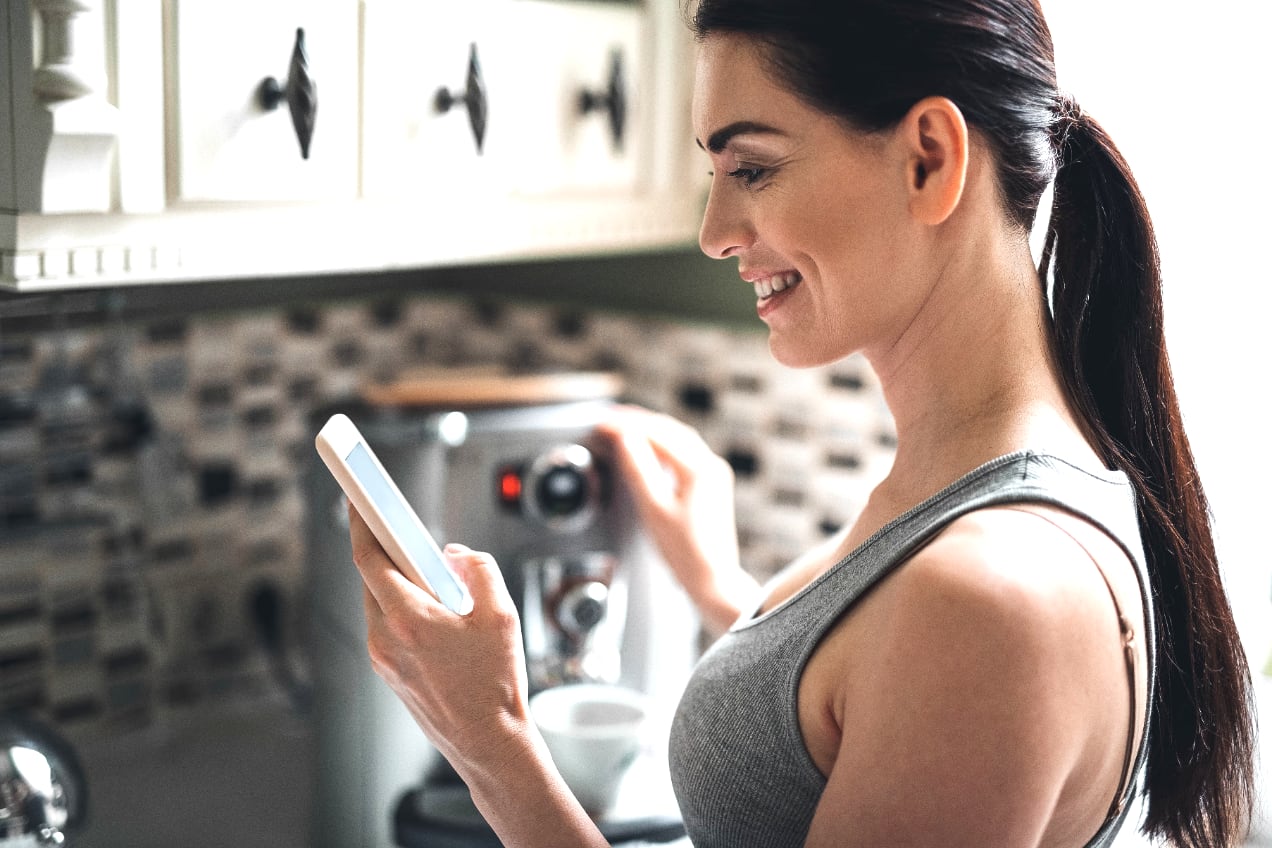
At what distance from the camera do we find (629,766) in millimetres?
1160

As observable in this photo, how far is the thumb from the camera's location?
0.82 meters

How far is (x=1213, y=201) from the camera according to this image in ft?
3.97

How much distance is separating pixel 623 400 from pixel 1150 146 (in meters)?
0.64

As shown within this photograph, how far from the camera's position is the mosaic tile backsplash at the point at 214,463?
1.47 meters

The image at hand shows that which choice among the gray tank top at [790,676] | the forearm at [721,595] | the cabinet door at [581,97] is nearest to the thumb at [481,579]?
the gray tank top at [790,676]

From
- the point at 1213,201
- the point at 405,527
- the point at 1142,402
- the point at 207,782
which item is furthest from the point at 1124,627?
the point at 207,782

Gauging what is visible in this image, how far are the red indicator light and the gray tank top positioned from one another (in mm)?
464

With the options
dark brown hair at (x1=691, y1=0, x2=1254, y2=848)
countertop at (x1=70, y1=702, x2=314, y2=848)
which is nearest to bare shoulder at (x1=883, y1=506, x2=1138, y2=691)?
dark brown hair at (x1=691, y1=0, x2=1254, y2=848)

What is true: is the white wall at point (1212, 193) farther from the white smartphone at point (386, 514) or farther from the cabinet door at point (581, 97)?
the white smartphone at point (386, 514)

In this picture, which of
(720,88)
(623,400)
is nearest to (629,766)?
(623,400)

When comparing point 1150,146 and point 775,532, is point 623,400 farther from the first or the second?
point 1150,146

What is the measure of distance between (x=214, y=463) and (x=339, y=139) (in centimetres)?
67

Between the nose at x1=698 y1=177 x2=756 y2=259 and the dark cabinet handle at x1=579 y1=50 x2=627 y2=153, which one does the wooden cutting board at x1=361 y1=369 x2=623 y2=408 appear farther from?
the nose at x1=698 y1=177 x2=756 y2=259

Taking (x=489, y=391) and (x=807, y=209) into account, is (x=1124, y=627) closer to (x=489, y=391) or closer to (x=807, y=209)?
(x=807, y=209)
